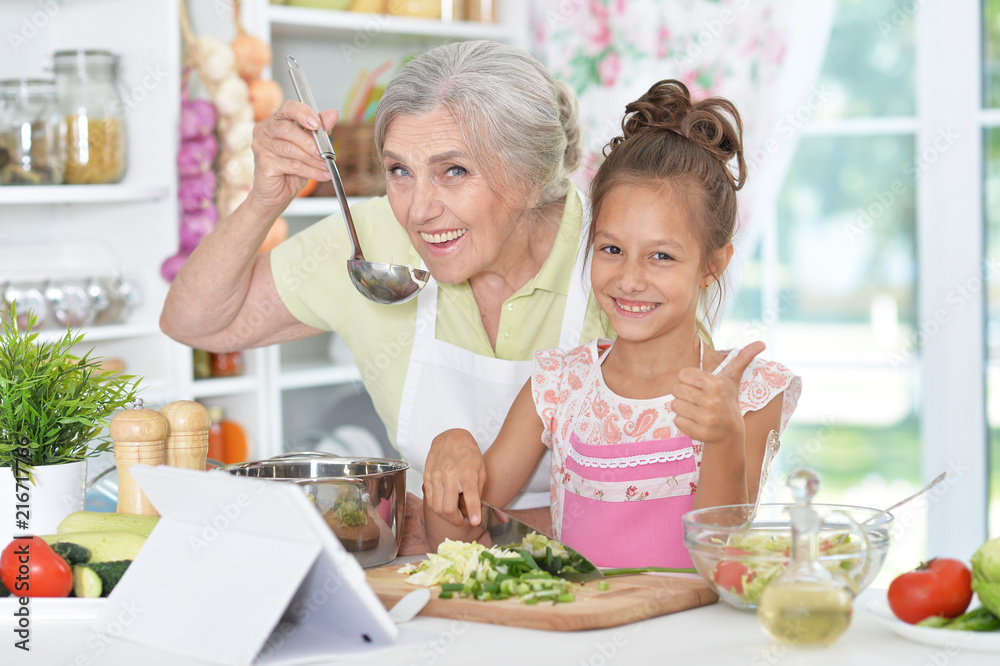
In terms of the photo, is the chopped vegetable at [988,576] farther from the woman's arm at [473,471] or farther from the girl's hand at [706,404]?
the woman's arm at [473,471]

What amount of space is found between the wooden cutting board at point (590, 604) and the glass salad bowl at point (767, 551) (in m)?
0.04

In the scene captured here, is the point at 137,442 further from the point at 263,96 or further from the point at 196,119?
the point at 263,96

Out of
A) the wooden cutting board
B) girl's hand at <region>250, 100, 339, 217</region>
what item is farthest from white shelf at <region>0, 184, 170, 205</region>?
the wooden cutting board

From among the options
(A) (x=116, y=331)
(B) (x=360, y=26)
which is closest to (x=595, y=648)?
(A) (x=116, y=331)

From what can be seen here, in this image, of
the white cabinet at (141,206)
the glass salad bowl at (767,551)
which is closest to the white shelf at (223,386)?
the white cabinet at (141,206)

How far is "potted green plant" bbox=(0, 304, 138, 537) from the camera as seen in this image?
1.08 m

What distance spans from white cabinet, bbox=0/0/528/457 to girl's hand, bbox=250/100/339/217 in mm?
701

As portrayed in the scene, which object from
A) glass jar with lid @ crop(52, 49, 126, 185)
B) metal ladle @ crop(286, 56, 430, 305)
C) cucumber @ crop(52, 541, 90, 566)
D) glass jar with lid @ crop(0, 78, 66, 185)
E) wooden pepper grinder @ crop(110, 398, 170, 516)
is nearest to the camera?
cucumber @ crop(52, 541, 90, 566)

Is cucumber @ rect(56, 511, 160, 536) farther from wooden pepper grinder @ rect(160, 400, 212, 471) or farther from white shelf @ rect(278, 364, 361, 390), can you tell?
white shelf @ rect(278, 364, 361, 390)

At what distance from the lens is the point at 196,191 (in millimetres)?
2352

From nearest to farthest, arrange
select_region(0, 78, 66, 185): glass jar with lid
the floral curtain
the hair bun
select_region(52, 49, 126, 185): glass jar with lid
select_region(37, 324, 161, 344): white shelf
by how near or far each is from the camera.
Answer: the hair bun → select_region(0, 78, 66, 185): glass jar with lid → select_region(52, 49, 126, 185): glass jar with lid → select_region(37, 324, 161, 344): white shelf → the floral curtain

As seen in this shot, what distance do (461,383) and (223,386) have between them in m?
1.02

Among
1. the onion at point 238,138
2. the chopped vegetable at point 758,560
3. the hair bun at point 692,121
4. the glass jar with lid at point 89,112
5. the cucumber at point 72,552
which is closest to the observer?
the chopped vegetable at point 758,560

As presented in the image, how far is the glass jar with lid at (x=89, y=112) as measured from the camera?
2164mm
